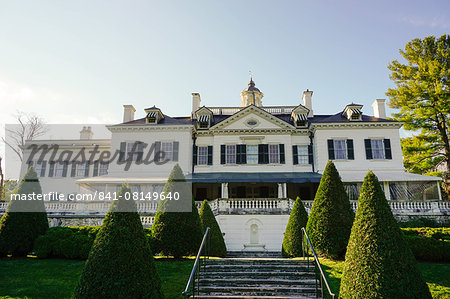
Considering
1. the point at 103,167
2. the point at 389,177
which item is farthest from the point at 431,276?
the point at 103,167

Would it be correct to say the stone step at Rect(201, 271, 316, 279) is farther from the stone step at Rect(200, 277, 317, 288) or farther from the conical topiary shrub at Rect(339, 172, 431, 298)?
the conical topiary shrub at Rect(339, 172, 431, 298)

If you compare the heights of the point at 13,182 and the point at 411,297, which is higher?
the point at 13,182

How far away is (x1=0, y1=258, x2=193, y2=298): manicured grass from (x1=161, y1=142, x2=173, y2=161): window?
1324 centimetres

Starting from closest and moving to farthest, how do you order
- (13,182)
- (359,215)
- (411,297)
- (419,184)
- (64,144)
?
(411,297)
(359,215)
(419,184)
(64,144)
(13,182)

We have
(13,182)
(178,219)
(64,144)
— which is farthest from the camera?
(13,182)

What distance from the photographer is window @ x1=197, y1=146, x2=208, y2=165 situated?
25375 mm

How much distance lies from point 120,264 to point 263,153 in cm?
1928

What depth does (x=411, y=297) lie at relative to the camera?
20.6ft

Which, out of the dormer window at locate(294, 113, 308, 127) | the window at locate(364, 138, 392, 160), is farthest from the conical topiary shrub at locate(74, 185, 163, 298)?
the window at locate(364, 138, 392, 160)

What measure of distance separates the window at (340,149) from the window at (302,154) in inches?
83.7

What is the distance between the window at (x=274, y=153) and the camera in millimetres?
24984

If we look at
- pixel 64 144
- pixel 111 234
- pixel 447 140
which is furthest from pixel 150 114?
pixel 447 140

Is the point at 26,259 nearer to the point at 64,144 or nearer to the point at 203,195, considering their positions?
the point at 203,195

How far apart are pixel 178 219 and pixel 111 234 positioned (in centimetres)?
531
